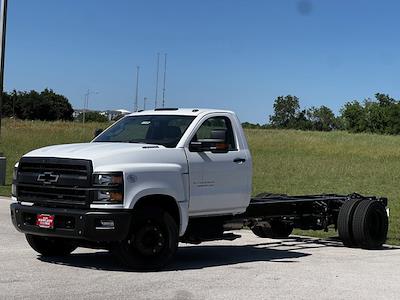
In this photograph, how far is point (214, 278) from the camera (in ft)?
27.3

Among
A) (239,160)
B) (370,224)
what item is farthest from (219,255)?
(370,224)

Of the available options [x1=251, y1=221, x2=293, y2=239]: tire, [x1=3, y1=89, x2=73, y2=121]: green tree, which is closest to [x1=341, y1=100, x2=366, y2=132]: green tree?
[x1=3, y1=89, x2=73, y2=121]: green tree

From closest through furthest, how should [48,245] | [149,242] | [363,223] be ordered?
[149,242], [48,245], [363,223]

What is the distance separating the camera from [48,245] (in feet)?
31.6

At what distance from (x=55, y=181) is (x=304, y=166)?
108ft

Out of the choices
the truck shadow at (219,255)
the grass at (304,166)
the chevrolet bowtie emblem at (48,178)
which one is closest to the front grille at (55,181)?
the chevrolet bowtie emblem at (48,178)

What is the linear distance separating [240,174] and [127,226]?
2.28 m

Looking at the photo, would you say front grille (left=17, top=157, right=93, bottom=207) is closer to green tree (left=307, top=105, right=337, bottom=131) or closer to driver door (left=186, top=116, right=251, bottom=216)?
driver door (left=186, top=116, right=251, bottom=216)

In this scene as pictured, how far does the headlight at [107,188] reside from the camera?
26.9ft

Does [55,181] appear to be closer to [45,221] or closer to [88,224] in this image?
[45,221]

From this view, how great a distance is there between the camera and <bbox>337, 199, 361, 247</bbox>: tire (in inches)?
464

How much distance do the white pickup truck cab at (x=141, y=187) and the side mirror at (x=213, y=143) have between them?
0.01 meters

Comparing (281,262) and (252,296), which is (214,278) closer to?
(252,296)

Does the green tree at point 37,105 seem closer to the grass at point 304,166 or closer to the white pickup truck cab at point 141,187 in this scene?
the grass at point 304,166
